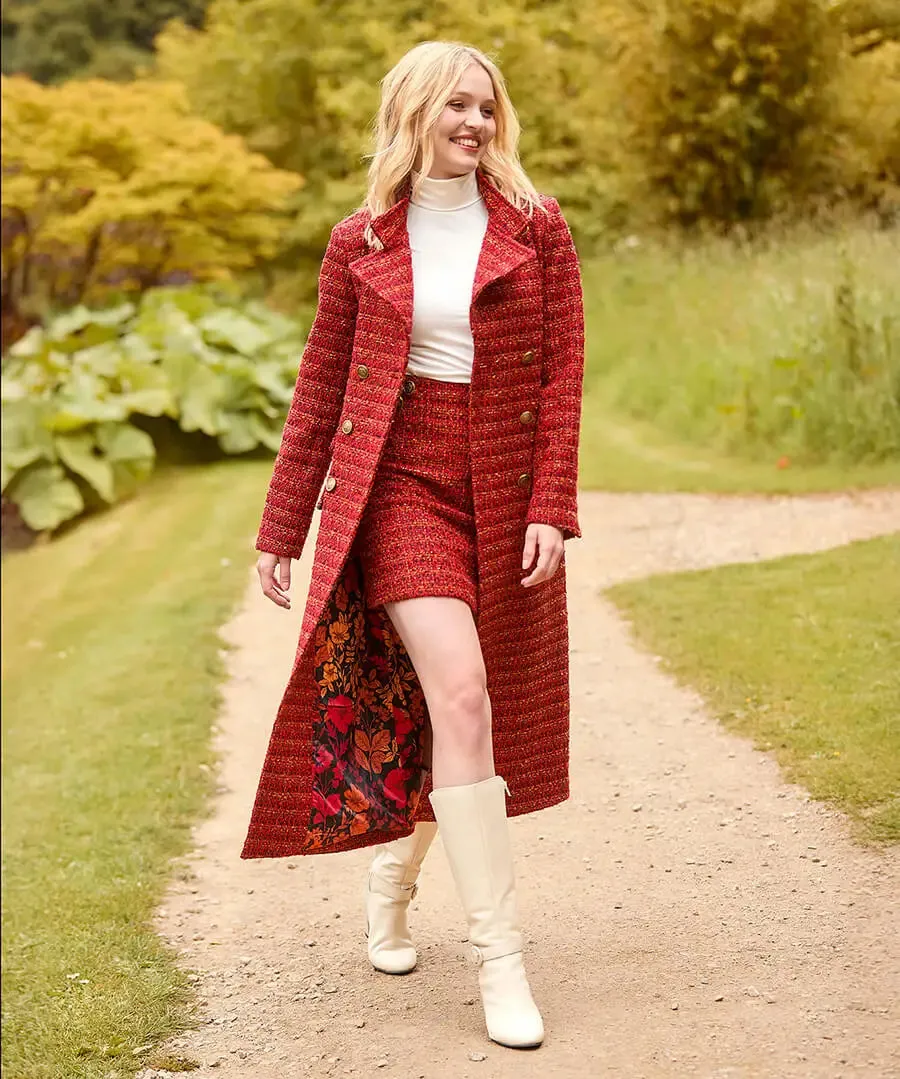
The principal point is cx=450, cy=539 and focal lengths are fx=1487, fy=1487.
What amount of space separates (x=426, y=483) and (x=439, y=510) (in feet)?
0.17

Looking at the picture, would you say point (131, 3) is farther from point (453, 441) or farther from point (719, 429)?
point (453, 441)

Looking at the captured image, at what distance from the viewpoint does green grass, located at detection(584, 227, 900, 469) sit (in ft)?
19.0

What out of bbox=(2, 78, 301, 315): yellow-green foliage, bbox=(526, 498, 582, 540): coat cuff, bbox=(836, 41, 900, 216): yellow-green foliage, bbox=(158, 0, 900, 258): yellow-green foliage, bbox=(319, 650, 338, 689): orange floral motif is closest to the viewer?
bbox=(526, 498, 582, 540): coat cuff

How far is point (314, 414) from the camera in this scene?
2.55m

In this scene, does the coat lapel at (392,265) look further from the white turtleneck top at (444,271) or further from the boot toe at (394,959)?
the boot toe at (394,959)

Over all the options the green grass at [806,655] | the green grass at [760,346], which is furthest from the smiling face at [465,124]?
the green grass at [760,346]

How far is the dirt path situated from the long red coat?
34 centimetres

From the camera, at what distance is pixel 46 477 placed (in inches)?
350

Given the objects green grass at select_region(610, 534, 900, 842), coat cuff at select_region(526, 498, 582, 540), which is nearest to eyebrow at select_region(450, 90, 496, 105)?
coat cuff at select_region(526, 498, 582, 540)

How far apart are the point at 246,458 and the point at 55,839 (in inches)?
209

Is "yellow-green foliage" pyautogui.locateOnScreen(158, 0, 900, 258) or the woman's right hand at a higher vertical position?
"yellow-green foliage" pyautogui.locateOnScreen(158, 0, 900, 258)

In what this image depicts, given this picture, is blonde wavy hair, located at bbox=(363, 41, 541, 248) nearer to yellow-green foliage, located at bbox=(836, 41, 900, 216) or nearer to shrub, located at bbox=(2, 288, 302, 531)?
yellow-green foliage, located at bbox=(836, 41, 900, 216)

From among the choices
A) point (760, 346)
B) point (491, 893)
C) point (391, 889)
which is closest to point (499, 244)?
point (491, 893)

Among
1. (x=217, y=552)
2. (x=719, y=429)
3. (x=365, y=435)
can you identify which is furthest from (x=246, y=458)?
A: (x=365, y=435)
